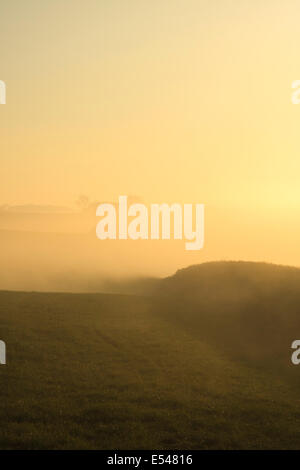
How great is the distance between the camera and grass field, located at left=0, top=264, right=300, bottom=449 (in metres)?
23.4

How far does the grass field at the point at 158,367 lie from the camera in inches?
922

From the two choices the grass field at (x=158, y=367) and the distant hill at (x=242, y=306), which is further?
the distant hill at (x=242, y=306)

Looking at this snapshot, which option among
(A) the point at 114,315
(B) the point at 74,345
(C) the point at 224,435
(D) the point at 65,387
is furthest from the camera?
(A) the point at 114,315

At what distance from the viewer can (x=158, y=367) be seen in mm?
34625

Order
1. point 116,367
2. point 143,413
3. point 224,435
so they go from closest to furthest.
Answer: point 224,435, point 143,413, point 116,367

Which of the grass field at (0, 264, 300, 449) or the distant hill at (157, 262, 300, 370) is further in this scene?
the distant hill at (157, 262, 300, 370)

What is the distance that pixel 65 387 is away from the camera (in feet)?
96.2

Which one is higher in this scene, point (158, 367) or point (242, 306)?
point (242, 306)

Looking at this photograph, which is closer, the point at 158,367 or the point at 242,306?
the point at 158,367
